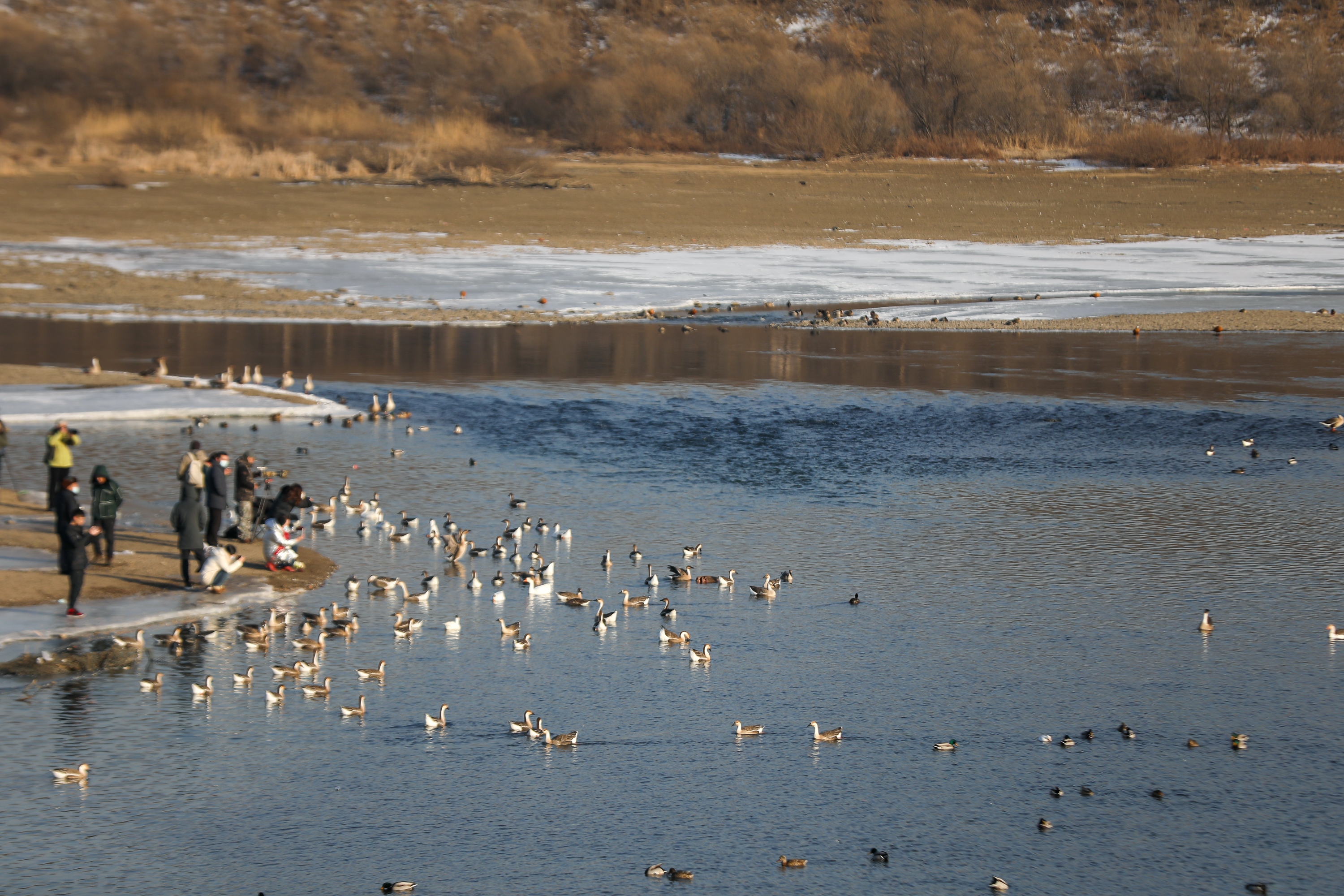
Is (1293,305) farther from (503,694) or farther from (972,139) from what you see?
(972,139)

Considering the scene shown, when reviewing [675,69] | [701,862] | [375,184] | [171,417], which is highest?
[675,69]

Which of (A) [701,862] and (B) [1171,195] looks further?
(B) [1171,195]

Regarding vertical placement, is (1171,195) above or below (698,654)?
above

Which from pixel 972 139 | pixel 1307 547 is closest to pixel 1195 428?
pixel 1307 547

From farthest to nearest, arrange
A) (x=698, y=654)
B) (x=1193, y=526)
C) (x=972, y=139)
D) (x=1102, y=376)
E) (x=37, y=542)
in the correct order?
(x=972, y=139)
(x=1102, y=376)
(x=1193, y=526)
(x=37, y=542)
(x=698, y=654)

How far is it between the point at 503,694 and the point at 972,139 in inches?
2609

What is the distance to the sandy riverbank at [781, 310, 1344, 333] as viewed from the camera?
3334 cm

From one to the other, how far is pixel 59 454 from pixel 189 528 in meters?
2.65

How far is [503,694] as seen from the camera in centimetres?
1137

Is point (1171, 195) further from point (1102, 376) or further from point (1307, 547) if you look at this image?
point (1307, 547)

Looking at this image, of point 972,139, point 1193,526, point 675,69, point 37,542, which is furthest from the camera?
point 675,69

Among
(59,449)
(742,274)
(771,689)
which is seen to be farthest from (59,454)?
(742,274)

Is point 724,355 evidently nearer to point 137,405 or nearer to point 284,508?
point 137,405

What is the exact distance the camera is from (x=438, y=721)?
10695mm
